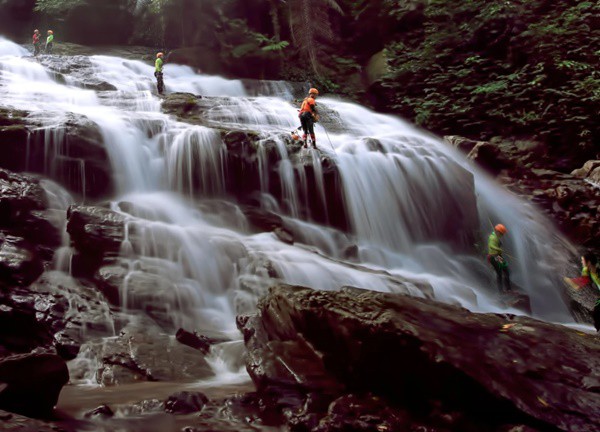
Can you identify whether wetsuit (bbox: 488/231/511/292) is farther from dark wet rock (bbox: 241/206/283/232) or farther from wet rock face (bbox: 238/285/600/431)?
wet rock face (bbox: 238/285/600/431)

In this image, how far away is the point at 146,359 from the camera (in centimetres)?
500

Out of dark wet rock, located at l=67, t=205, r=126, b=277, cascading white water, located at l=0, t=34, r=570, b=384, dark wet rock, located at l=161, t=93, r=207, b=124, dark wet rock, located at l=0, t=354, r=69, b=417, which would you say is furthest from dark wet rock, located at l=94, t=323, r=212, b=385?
dark wet rock, located at l=161, t=93, r=207, b=124

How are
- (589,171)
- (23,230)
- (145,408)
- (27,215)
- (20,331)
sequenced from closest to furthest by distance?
(145,408)
(20,331)
(23,230)
(27,215)
(589,171)

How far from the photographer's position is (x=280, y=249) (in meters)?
8.54

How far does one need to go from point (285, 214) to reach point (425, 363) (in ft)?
23.7

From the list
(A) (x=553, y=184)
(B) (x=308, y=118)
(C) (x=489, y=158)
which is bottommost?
(A) (x=553, y=184)

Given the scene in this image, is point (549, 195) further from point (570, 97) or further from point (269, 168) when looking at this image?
point (269, 168)

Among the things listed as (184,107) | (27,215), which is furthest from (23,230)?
(184,107)

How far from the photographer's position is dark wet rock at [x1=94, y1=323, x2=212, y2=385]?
4738mm

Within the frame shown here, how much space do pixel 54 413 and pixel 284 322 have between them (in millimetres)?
1997

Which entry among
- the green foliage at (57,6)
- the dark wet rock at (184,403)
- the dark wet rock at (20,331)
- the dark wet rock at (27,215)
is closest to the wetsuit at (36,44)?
the green foliage at (57,6)

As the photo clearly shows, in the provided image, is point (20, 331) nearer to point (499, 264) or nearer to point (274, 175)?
point (274, 175)

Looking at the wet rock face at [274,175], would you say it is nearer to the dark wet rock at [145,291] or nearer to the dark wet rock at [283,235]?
the dark wet rock at [283,235]

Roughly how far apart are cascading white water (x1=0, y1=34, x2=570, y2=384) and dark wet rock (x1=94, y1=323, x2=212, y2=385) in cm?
83
